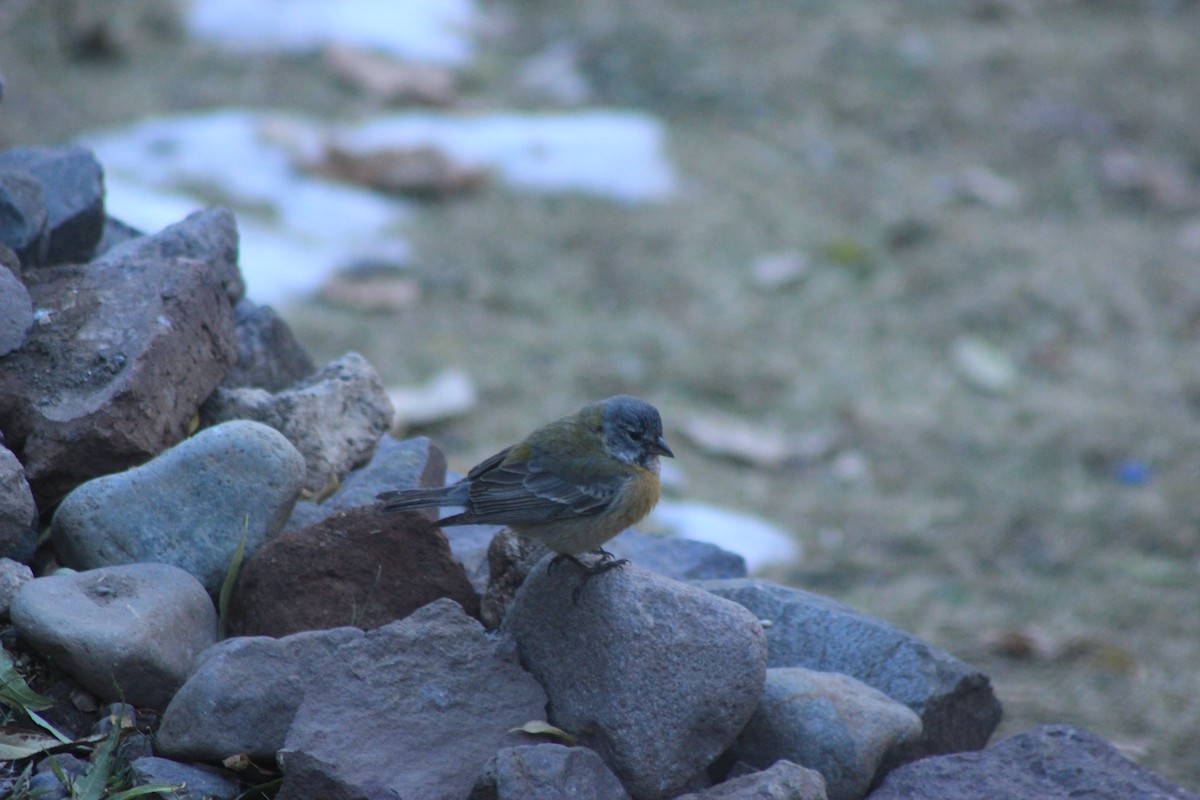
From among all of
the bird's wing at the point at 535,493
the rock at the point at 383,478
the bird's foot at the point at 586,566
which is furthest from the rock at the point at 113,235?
the bird's foot at the point at 586,566

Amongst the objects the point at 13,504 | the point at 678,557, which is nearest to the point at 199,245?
the point at 13,504

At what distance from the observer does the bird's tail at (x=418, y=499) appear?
10.4 ft

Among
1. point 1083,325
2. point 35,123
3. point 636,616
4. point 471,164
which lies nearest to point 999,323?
point 1083,325

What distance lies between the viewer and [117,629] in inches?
110

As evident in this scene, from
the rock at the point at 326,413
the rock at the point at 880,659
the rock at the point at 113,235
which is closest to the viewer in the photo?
the rock at the point at 880,659

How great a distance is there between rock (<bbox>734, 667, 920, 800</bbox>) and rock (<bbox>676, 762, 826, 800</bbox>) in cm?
22

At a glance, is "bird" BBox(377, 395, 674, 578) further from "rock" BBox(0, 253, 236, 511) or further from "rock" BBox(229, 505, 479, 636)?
"rock" BBox(0, 253, 236, 511)

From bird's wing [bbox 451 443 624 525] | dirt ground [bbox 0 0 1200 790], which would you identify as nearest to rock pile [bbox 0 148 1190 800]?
bird's wing [bbox 451 443 624 525]

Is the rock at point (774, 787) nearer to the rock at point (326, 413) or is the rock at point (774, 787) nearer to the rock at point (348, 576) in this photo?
the rock at point (348, 576)

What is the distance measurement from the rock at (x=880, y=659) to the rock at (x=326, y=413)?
1.11 m

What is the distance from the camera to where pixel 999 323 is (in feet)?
24.7

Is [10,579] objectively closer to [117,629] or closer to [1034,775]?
[117,629]

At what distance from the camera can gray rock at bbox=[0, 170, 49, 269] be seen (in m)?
3.64

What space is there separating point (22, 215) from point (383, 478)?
1271 millimetres
